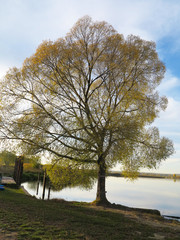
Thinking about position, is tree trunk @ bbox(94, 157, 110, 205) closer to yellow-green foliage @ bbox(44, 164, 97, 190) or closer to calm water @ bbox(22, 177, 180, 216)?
yellow-green foliage @ bbox(44, 164, 97, 190)

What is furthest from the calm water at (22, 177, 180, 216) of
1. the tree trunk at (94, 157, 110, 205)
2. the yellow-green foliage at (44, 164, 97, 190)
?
the yellow-green foliage at (44, 164, 97, 190)

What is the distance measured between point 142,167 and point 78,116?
631cm

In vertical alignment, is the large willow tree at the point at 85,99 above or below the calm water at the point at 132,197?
above

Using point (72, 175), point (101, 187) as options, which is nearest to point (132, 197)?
point (101, 187)

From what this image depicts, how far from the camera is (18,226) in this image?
25.2 ft

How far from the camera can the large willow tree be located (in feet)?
51.9

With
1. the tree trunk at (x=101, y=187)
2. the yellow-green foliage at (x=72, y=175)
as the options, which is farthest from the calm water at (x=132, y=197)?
the yellow-green foliage at (x=72, y=175)

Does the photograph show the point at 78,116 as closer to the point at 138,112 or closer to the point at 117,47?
the point at 138,112

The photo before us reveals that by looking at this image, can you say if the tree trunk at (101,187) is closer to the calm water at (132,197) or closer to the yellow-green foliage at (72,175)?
the yellow-green foliage at (72,175)

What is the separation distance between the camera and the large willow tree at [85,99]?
15.8 metres

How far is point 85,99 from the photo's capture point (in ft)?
54.6

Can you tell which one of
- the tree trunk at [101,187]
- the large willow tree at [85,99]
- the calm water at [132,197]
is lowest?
the calm water at [132,197]

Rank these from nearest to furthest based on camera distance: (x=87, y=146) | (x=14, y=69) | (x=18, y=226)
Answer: (x=18, y=226) < (x=87, y=146) < (x=14, y=69)

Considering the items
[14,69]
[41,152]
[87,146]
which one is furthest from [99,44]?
[41,152]
